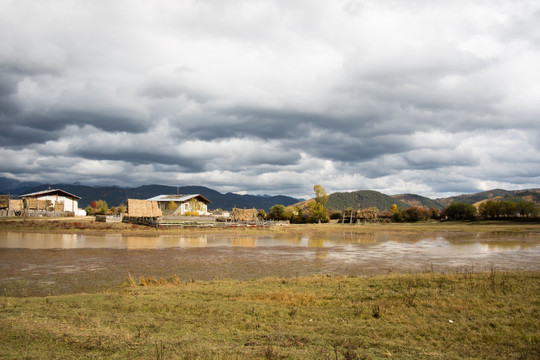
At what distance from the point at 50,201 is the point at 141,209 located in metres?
31.2

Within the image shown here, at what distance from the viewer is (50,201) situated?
299 ft

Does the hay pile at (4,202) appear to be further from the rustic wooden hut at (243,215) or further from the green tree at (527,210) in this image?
the green tree at (527,210)

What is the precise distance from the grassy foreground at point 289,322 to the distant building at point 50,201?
82.6 metres

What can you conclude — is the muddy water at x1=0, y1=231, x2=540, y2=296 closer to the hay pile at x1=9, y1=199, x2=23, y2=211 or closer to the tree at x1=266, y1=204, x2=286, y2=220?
the hay pile at x1=9, y1=199, x2=23, y2=211

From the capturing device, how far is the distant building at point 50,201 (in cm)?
8566

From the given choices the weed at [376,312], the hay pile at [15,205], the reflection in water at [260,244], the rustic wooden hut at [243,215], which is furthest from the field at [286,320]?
the hay pile at [15,205]

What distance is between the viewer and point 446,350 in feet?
29.6

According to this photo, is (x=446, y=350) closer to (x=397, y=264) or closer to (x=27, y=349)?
(x=27, y=349)

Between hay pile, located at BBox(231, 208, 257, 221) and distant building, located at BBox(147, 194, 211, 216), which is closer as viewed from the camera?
hay pile, located at BBox(231, 208, 257, 221)

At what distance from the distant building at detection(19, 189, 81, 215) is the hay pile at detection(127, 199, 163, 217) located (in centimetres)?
2243

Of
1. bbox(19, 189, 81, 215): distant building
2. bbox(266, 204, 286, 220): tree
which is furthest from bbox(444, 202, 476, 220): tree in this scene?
bbox(19, 189, 81, 215): distant building

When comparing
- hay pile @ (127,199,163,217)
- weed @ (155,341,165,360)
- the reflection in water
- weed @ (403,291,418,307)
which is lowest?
the reflection in water

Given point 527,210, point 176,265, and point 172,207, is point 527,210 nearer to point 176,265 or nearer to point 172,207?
point 172,207

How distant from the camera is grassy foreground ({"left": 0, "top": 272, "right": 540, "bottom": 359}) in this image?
8.62 metres
